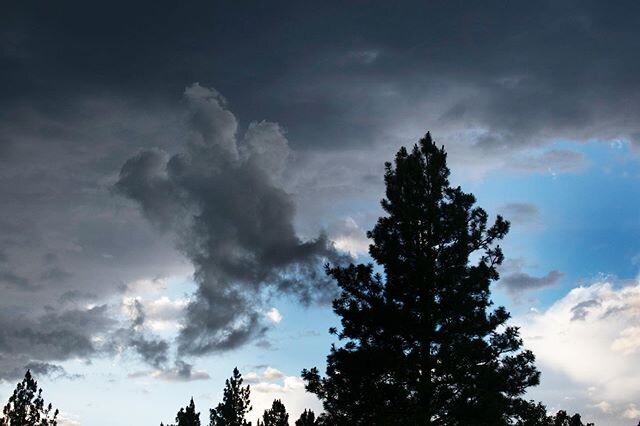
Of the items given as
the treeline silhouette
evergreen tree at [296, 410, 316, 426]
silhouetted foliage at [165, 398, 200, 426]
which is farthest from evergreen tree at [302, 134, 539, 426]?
silhouetted foliage at [165, 398, 200, 426]

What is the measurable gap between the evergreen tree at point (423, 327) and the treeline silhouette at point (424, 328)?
0.13ft

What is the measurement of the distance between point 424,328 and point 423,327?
54mm

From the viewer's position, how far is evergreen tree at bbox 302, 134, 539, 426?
23219mm

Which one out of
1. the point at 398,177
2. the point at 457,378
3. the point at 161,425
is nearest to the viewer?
the point at 457,378

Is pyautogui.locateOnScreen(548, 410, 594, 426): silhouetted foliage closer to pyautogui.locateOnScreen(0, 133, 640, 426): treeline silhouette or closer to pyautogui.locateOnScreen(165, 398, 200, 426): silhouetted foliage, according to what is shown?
pyautogui.locateOnScreen(0, 133, 640, 426): treeline silhouette

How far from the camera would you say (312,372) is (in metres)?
25.6

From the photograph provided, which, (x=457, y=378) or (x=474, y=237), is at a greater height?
(x=474, y=237)

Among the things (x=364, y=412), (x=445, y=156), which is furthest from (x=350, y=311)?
(x=445, y=156)

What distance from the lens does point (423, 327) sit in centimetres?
2400

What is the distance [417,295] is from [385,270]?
1898 mm

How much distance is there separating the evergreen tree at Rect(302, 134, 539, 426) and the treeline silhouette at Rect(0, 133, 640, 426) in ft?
0.13

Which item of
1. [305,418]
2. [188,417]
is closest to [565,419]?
[305,418]

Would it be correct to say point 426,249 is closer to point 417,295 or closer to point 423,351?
point 417,295

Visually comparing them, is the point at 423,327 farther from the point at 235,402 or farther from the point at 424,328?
the point at 235,402
